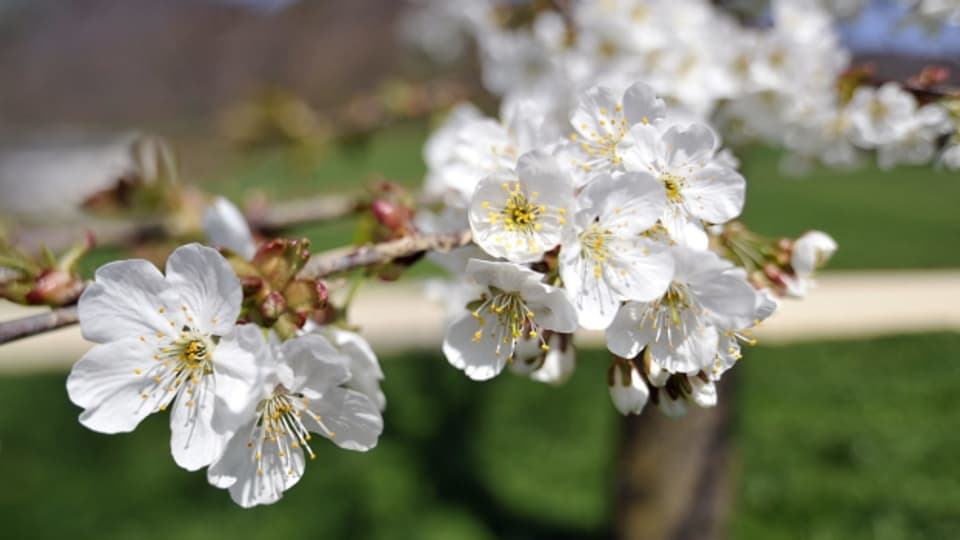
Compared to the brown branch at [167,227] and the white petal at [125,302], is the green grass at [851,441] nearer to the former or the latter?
the brown branch at [167,227]

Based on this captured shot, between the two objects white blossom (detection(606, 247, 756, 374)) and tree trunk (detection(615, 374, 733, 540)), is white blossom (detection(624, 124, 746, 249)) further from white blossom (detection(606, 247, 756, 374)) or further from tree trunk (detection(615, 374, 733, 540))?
tree trunk (detection(615, 374, 733, 540))

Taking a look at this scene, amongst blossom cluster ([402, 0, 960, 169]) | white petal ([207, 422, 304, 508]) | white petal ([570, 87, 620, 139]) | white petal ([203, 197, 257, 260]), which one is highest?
blossom cluster ([402, 0, 960, 169])

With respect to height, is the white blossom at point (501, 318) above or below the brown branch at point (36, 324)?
above

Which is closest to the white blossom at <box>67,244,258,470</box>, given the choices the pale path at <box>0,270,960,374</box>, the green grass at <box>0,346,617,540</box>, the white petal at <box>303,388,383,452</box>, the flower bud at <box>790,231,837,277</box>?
the white petal at <box>303,388,383,452</box>

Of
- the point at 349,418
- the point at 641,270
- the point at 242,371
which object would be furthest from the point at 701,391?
the point at 242,371

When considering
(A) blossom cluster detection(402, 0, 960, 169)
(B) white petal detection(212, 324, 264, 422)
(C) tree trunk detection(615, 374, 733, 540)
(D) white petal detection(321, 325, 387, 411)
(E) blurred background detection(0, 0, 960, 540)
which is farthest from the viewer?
(E) blurred background detection(0, 0, 960, 540)

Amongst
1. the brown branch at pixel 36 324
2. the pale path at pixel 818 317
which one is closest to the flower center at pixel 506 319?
the brown branch at pixel 36 324

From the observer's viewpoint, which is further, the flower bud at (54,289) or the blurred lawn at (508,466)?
the blurred lawn at (508,466)
